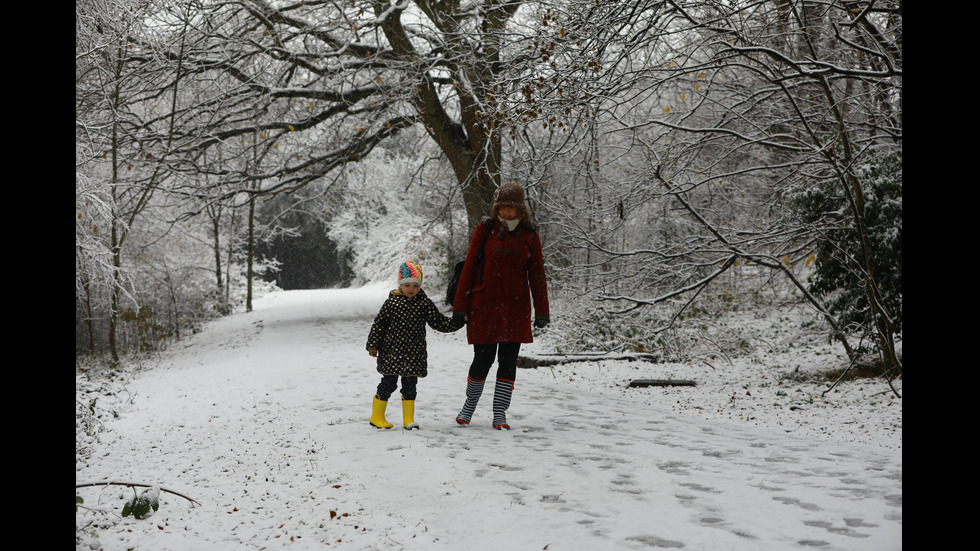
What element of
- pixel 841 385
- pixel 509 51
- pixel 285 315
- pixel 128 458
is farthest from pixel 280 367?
pixel 285 315

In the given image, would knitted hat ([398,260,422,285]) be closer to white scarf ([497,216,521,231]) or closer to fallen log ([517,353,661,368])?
white scarf ([497,216,521,231])

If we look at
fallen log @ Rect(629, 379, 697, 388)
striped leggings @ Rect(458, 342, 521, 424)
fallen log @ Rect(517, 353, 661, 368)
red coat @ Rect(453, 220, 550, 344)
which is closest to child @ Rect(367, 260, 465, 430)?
red coat @ Rect(453, 220, 550, 344)

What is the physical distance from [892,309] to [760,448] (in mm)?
3432

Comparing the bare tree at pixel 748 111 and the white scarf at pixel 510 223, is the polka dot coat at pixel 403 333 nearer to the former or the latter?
the white scarf at pixel 510 223

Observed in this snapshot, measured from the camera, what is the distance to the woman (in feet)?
16.4

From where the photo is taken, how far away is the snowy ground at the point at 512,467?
3018 millimetres

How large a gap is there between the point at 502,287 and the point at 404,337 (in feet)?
2.84

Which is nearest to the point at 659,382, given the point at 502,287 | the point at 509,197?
the point at 502,287

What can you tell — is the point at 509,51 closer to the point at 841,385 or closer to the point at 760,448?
the point at 841,385

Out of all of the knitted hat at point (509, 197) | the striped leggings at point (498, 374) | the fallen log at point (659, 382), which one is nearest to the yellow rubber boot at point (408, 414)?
the striped leggings at point (498, 374)

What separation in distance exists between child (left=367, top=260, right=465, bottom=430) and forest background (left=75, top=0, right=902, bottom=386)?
2.30 m

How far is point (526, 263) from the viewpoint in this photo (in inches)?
201

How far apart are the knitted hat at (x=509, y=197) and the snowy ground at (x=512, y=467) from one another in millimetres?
1782
